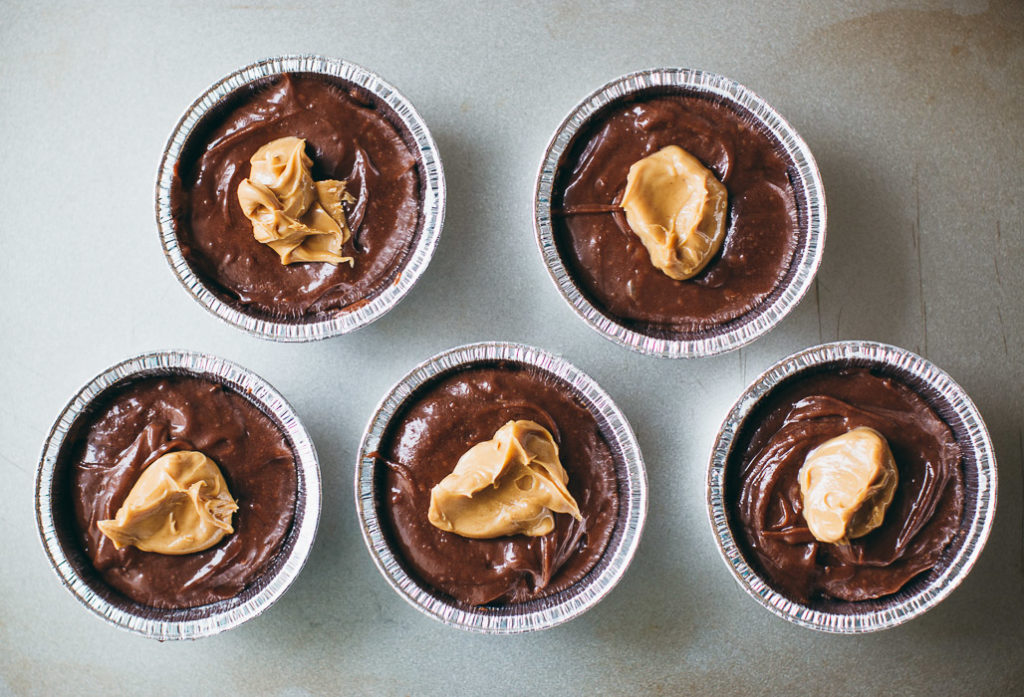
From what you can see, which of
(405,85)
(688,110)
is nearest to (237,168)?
(405,85)

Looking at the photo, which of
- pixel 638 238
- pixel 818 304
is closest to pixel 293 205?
pixel 638 238

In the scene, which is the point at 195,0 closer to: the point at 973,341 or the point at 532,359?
the point at 532,359

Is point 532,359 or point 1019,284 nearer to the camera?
point 532,359

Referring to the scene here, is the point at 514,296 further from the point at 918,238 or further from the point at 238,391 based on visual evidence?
the point at 918,238

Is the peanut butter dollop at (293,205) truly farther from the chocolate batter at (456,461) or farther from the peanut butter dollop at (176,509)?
the peanut butter dollop at (176,509)

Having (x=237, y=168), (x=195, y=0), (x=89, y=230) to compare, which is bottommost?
(x=89, y=230)

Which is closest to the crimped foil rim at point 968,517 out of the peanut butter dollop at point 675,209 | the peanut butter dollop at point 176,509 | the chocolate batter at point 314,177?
the peanut butter dollop at point 675,209

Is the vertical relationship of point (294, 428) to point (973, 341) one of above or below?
Result: below
